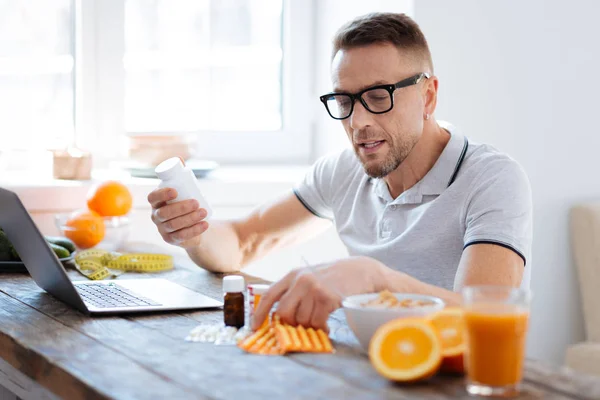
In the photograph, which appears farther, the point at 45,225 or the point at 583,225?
the point at 583,225

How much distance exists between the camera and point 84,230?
2227mm

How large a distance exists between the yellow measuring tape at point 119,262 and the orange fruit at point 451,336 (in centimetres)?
102

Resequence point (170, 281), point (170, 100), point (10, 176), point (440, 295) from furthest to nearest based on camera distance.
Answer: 1. point (170, 100)
2. point (10, 176)
3. point (170, 281)
4. point (440, 295)

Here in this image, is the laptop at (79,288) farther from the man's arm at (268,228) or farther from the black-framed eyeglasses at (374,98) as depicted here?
the black-framed eyeglasses at (374,98)

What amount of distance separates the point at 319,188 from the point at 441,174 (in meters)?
0.41

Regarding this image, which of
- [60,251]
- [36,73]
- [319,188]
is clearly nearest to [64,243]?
[60,251]

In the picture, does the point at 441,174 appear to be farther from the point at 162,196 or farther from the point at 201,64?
the point at 201,64

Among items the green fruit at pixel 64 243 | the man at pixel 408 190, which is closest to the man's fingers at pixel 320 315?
the man at pixel 408 190

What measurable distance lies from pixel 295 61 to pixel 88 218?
3.92ft

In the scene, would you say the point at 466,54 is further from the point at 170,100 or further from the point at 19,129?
the point at 19,129

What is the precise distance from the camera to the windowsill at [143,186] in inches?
102

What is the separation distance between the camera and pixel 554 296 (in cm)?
295

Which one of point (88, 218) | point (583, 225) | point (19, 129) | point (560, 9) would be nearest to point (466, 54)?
point (560, 9)

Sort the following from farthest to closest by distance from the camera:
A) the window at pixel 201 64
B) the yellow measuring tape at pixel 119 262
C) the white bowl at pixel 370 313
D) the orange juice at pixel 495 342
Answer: the window at pixel 201 64 → the yellow measuring tape at pixel 119 262 → the white bowl at pixel 370 313 → the orange juice at pixel 495 342
